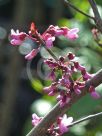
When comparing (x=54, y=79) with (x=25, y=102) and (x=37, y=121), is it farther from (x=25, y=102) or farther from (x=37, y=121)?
(x=25, y=102)

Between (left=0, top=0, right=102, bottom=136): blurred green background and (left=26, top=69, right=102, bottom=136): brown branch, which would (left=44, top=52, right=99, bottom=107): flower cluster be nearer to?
(left=26, top=69, right=102, bottom=136): brown branch

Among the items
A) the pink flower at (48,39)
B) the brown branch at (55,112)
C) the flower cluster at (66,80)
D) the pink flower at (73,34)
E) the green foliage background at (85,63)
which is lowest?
the brown branch at (55,112)

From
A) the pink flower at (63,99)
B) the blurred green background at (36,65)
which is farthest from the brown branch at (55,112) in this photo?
the blurred green background at (36,65)

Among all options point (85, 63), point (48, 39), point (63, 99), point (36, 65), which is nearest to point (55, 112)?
point (63, 99)

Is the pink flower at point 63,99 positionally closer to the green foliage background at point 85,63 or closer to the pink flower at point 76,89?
the pink flower at point 76,89

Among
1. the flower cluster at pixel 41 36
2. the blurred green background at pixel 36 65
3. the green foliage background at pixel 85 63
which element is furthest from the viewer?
the blurred green background at pixel 36 65

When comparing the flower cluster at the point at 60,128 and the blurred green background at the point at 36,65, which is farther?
the blurred green background at the point at 36,65

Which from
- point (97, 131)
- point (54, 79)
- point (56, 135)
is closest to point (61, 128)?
point (56, 135)

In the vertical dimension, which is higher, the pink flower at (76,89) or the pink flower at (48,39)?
the pink flower at (48,39)

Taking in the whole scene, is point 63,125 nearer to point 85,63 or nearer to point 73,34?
point 73,34
